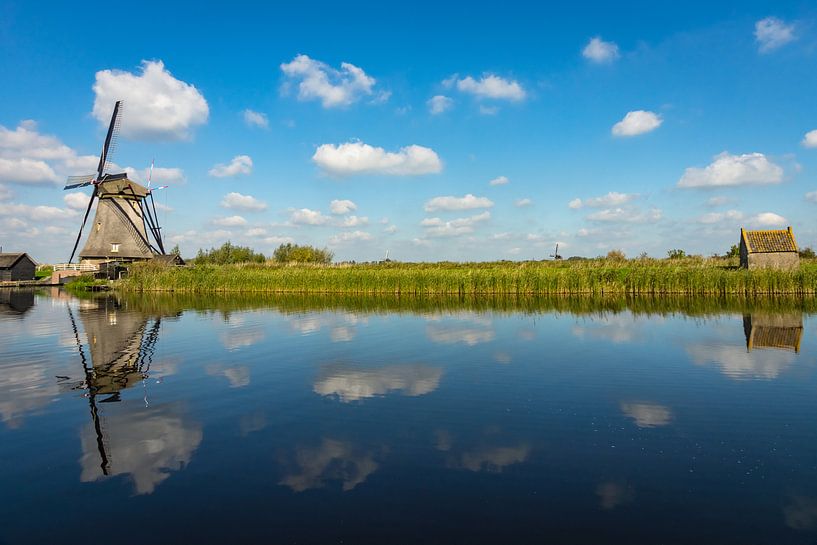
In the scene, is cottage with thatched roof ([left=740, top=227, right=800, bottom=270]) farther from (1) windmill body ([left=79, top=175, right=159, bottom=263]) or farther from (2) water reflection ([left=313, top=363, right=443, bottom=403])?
(1) windmill body ([left=79, top=175, right=159, bottom=263])

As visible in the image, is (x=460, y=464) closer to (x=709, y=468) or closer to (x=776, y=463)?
(x=709, y=468)

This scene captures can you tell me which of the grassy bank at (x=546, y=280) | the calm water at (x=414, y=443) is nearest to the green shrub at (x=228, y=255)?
the grassy bank at (x=546, y=280)

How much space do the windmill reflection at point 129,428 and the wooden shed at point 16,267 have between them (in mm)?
57555

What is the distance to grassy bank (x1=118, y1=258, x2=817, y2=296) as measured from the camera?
1192 inches

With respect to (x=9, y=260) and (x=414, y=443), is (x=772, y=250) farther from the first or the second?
(x=9, y=260)

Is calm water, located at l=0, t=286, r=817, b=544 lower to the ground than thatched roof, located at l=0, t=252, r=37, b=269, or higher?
lower

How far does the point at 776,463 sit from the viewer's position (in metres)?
5.67

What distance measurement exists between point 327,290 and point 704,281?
25.5m

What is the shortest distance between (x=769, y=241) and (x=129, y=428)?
1635 inches

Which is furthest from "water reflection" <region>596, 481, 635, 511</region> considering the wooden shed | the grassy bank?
the wooden shed

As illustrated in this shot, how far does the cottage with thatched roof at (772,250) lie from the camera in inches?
1359

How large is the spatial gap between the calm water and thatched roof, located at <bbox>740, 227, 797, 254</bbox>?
82.3 ft

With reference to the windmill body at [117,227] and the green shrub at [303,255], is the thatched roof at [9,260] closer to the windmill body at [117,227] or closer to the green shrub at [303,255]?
the windmill body at [117,227]

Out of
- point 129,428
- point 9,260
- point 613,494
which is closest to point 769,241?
point 613,494
